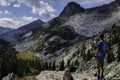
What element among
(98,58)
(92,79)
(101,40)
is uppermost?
(101,40)

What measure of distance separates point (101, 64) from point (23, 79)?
36.2 ft

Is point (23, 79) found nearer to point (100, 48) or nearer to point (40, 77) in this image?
point (40, 77)

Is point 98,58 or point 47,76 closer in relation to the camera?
point 98,58

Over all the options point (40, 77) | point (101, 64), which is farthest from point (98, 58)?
point (40, 77)

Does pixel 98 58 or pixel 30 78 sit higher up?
pixel 98 58

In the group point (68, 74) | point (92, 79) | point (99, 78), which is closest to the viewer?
point (68, 74)

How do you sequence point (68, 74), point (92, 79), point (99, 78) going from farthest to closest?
point (92, 79)
point (99, 78)
point (68, 74)

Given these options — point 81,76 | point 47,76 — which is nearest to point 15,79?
point 47,76

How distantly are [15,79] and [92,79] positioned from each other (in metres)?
10.3

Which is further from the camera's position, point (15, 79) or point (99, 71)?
point (15, 79)

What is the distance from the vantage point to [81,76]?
39.6 meters

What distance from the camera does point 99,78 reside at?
33.2m

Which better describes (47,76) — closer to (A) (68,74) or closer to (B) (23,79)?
(B) (23,79)

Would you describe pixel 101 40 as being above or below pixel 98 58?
above
